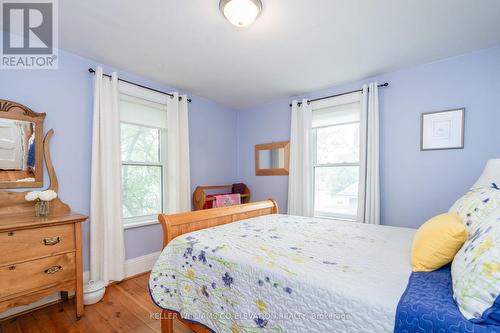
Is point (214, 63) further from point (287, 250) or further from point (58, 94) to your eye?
point (287, 250)

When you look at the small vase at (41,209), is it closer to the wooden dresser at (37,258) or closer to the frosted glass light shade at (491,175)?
the wooden dresser at (37,258)

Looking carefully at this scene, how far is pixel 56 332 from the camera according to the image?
5.71 ft

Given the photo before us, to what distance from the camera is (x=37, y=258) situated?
1731mm

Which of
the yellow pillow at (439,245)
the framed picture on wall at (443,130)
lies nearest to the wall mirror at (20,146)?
the yellow pillow at (439,245)

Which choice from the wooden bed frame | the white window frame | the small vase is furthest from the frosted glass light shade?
the small vase

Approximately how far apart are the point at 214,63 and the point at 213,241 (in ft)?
6.11

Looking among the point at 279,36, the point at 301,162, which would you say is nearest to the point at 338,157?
the point at 301,162

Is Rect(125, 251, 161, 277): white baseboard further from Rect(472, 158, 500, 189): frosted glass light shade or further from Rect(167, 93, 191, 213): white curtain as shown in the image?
Rect(472, 158, 500, 189): frosted glass light shade

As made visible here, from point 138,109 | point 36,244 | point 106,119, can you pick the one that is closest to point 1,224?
point 36,244

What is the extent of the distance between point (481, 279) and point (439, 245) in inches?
14.1

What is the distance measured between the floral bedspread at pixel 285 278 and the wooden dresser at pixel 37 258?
0.83 m

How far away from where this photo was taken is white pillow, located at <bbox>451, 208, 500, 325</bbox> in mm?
718

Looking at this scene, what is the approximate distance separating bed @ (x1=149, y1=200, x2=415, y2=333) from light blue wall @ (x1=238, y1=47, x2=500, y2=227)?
2.76ft

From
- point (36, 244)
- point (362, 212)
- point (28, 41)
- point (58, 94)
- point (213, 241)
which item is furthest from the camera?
point (362, 212)
